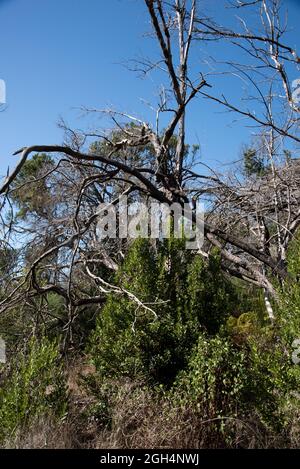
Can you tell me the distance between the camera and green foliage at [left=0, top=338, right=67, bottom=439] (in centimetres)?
362

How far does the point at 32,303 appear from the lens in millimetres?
6363

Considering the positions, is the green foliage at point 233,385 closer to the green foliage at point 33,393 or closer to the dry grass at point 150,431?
the dry grass at point 150,431

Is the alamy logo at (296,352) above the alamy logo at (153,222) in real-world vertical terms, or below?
below

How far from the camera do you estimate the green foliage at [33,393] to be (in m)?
3.62

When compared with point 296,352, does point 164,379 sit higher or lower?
lower

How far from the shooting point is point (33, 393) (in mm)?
3834

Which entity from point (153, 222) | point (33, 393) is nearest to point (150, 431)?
point (33, 393)

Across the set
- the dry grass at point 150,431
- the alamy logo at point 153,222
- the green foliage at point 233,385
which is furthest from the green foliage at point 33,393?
the alamy logo at point 153,222

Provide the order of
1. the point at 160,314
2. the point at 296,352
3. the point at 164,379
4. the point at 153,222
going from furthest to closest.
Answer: the point at 153,222 < the point at 160,314 < the point at 164,379 < the point at 296,352

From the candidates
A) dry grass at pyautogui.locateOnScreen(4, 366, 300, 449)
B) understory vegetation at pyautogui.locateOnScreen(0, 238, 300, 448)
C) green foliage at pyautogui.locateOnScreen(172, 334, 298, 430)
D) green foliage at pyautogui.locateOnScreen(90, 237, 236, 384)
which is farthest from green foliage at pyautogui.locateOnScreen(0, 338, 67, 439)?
green foliage at pyautogui.locateOnScreen(172, 334, 298, 430)

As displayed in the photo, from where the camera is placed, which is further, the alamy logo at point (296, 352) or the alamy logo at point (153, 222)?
the alamy logo at point (153, 222)

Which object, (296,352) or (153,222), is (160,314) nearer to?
(296,352)

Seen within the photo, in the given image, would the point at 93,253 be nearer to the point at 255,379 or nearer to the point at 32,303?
the point at 32,303
